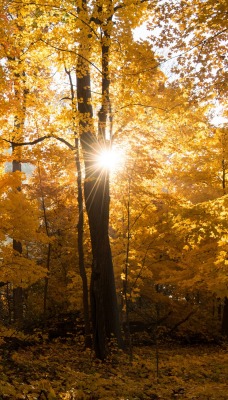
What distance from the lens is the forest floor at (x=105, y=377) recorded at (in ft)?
17.1

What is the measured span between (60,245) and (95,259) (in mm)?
9954

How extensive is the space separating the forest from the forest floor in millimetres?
36

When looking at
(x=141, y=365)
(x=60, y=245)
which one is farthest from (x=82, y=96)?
(x=60, y=245)

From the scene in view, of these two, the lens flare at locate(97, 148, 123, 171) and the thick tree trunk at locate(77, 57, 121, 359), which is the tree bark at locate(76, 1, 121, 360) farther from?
the lens flare at locate(97, 148, 123, 171)

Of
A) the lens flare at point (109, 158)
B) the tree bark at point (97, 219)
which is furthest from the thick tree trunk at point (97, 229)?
the lens flare at point (109, 158)

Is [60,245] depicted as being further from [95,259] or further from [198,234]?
[198,234]

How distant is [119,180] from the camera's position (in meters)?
10.8

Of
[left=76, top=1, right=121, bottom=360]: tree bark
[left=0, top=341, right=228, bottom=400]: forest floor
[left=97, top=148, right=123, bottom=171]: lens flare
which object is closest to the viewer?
[left=0, top=341, right=228, bottom=400]: forest floor

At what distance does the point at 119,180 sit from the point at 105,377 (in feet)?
17.2

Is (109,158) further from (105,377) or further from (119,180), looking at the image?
(105,377)

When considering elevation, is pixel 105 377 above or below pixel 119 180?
below

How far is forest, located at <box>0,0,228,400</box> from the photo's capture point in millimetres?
6051

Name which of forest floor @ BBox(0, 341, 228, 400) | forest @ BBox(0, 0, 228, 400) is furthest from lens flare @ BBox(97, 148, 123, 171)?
forest floor @ BBox(0, 341, 228, 400)

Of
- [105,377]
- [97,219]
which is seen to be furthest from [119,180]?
[105,377]
